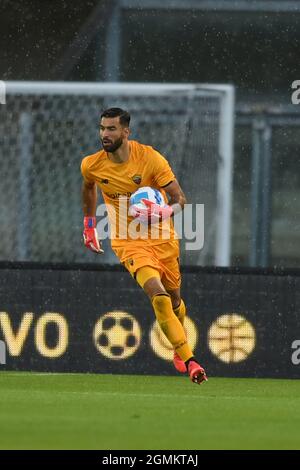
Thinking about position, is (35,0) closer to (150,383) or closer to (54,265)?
(54,265)

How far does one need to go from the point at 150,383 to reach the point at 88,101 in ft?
22.6

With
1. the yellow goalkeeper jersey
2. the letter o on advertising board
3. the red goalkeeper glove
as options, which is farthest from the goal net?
the red goalkeeper glove

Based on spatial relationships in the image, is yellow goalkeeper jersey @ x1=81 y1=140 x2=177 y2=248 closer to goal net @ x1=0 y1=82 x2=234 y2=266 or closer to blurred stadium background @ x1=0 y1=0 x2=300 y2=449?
blurred stadium background @ x1=0 y1=0 x2=300 y2=449

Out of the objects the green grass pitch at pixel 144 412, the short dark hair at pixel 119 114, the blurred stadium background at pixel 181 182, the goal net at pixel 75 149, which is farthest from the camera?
the goal net at pixel 75 149

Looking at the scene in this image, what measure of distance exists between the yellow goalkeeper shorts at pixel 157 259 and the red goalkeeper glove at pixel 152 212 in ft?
0.97

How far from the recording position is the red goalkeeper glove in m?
9.66

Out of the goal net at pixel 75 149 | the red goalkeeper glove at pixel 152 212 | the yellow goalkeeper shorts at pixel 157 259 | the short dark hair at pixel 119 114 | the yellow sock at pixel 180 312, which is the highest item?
the goal net at pixel 75 149

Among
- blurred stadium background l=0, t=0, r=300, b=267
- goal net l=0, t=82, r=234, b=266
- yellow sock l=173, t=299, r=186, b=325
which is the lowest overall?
yellow sock l=173, t=299, r=186, b=325

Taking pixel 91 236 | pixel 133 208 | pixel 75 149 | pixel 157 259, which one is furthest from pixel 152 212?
pixel 75 149

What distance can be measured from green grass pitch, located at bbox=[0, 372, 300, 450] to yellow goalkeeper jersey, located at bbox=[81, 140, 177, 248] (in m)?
0.98

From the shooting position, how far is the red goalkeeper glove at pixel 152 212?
9.66 meters

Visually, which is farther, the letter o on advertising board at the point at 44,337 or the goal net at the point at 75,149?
the goal net at the point at 75,149

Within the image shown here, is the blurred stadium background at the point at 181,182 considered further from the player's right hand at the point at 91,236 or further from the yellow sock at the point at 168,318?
the player's right hand at the point at 91,236

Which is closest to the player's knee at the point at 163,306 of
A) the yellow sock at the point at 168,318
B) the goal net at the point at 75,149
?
the yellow sock at the point at 168,318
